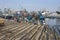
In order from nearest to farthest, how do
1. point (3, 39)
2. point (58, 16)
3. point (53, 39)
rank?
point (3, 39), point (53, 39), point (58, 16)

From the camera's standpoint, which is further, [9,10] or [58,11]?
[58,11]

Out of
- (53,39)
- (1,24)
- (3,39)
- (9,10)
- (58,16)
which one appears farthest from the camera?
(58,16)

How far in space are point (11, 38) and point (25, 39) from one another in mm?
964

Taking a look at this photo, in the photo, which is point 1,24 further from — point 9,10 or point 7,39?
point 9,10

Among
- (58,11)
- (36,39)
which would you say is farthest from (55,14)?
(36,39)

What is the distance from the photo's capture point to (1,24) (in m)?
19.5

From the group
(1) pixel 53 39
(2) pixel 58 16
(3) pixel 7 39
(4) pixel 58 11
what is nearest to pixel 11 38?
(3) pixel 7 39

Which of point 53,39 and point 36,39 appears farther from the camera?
point 53,39

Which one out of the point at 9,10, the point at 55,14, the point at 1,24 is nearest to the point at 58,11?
the point at 55,14

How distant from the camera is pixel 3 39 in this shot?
→ 11422 millimetres

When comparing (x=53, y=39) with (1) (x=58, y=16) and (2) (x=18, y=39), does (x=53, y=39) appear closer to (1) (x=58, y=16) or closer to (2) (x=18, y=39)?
(2) (x=18, y=39)

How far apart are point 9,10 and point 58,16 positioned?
3053 cm

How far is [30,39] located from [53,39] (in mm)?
2336

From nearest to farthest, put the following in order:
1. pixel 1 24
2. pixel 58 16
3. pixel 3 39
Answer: pixel 3 39 < pixel 1 24 < pixel 58 16
